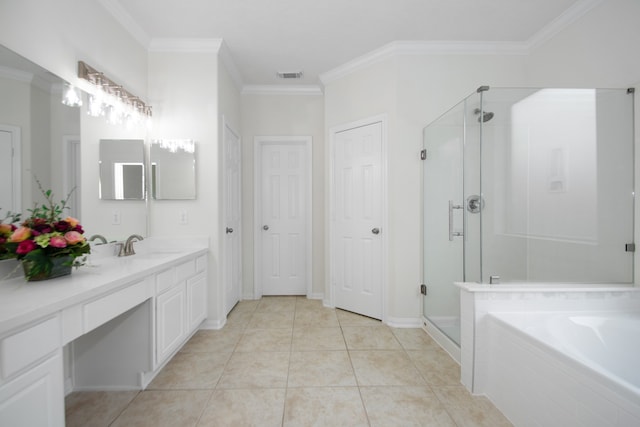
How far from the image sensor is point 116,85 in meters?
2.04

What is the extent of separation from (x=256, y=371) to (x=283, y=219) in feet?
6.39

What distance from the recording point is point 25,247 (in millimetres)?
1187

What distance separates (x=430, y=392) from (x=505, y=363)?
1.55ft

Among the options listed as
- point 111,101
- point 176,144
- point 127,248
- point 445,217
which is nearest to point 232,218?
point 176,144

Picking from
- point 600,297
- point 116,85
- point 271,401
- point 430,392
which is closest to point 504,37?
point 600,297

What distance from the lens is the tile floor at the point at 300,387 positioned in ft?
4.74

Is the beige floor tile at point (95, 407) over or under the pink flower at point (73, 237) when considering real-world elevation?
under

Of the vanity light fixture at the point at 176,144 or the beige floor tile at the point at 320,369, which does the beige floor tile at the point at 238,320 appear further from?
the vanity light fixture at the point at 176,144

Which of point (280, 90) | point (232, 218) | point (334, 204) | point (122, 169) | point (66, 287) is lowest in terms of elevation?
point (66, 287)

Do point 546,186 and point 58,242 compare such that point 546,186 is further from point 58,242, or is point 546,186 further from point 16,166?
point 16,166

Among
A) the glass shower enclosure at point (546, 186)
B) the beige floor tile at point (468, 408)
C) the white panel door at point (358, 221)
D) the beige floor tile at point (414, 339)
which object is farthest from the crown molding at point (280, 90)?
the beige floor tile at point (468, 408)

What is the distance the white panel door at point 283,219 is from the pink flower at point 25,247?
2345 mm

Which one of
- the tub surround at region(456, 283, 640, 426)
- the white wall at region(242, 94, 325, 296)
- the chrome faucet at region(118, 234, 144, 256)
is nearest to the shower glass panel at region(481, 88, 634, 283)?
the tub surround at region(456, 283, 640, 426)

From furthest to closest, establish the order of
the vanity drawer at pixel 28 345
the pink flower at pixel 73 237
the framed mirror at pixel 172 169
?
the framed mirror at pixel 172 169 → the pink flower at pixel 73 237 → the vanity drawer at pixel 28 345
